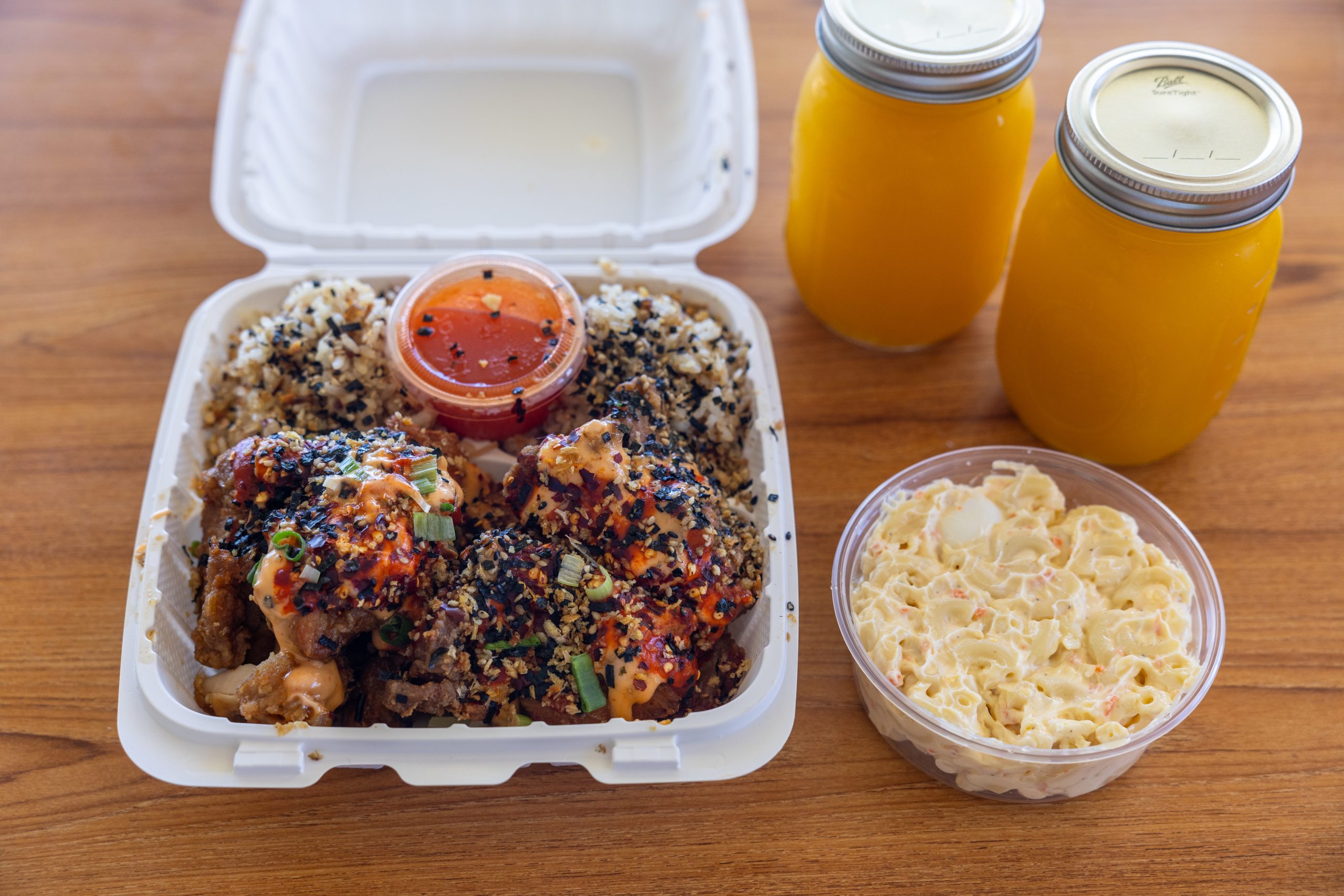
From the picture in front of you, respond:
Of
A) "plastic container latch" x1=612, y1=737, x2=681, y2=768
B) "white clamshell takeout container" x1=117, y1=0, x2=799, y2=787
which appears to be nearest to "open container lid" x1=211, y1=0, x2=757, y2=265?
"white clamshell takeout container" x1=117, y1=0, x2=799, y2=787

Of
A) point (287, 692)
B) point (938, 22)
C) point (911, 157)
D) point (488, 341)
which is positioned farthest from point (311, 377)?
point (938, 22)

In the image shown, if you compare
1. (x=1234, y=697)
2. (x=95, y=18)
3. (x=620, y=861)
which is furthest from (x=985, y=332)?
(x=95, y=18)

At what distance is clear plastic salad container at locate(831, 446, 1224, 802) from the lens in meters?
1.53

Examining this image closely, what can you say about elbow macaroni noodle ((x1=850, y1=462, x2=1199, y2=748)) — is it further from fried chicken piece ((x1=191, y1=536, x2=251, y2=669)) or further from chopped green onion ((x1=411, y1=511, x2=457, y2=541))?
fried chicken piece ((x1=191, y1=536, x2=251, y2=669))

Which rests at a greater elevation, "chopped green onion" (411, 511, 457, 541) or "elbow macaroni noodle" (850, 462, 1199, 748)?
"chopped green onion" (411, 511, 457, 541)

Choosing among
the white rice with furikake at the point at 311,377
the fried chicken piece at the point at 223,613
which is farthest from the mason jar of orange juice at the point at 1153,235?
the fried chicken piece at the point at 223,613

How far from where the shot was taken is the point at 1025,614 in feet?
5.49

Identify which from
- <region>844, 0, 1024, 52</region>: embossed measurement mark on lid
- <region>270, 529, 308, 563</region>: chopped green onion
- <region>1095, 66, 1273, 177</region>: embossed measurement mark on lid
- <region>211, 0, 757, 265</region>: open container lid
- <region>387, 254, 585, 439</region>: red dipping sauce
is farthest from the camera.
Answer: <region>211, 0, 757, 265</region>: open container lid

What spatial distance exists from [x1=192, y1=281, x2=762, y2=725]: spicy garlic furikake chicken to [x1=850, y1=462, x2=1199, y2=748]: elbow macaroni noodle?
264 mm

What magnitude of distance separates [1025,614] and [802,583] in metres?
0.42

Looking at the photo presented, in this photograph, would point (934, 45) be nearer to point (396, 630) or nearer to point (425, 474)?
point (425, 474)

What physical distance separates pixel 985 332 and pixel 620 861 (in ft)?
4.52

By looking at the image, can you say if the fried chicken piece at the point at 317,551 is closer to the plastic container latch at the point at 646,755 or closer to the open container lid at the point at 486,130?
the plastic container latch at the point at 646,755

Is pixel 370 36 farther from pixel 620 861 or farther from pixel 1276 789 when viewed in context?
pixel 1276 789
